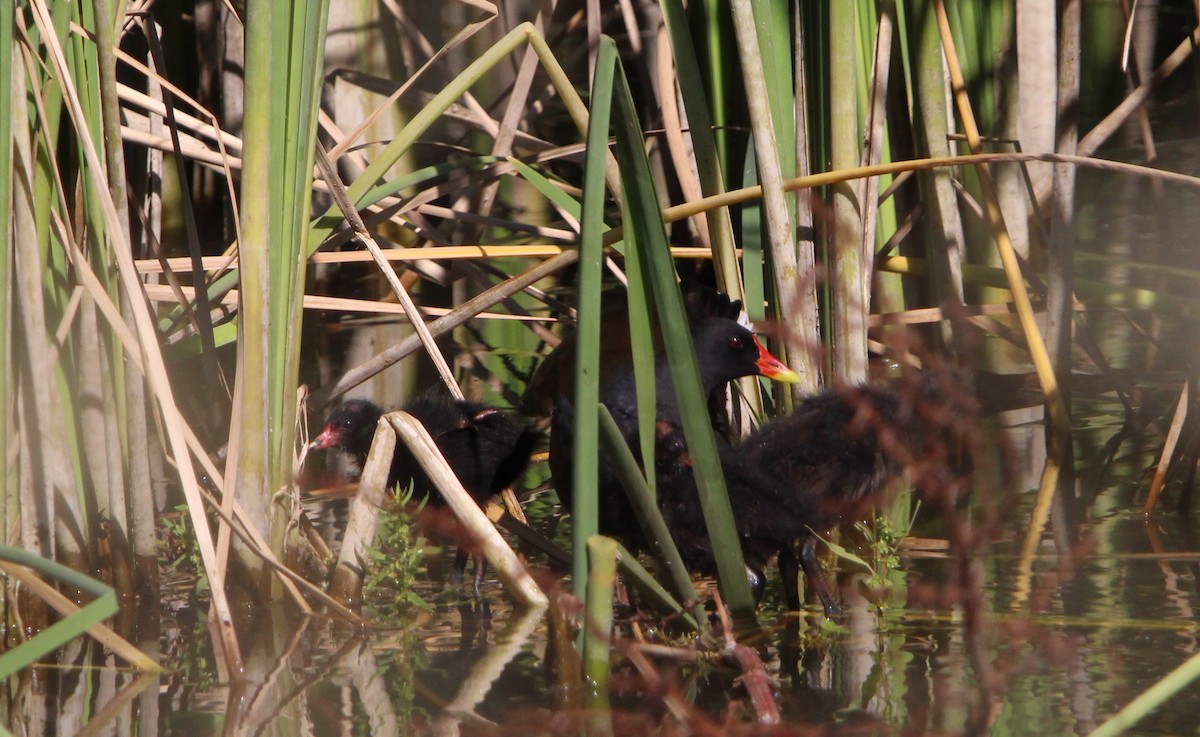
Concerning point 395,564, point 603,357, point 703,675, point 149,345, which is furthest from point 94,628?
point 603,357

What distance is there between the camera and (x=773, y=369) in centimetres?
324

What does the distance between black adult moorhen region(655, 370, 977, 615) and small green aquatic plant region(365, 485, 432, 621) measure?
59cm

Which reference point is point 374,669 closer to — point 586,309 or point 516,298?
point 586,309

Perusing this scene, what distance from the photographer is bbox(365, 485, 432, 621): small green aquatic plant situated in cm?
293

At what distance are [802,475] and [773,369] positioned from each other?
453mm

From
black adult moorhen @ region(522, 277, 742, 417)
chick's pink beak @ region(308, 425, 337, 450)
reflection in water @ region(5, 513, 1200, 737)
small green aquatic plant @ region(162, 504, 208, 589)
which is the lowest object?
reflection in water @ region(5, 513, 1200, 737)

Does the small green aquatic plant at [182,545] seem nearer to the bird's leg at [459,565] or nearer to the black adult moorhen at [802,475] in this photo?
the bird's leg at [459,565]

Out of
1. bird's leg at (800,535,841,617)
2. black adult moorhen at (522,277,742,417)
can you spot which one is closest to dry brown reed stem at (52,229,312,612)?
bird's leg at (800,535,841,617)

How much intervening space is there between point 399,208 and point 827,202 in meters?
1.60

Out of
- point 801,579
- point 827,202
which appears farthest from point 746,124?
point 801,579

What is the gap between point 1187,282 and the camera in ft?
13.0

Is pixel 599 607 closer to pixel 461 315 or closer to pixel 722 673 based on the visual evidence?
pixel 722 673

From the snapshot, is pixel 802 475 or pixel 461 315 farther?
pixel 461 315

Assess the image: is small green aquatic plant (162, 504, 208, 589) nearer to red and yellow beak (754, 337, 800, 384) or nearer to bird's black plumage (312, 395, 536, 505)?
bird's black plumage (312, 395, 536, 505)
